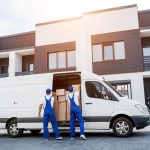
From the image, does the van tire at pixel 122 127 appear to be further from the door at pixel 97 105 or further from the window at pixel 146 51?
the window at pixel 146 51

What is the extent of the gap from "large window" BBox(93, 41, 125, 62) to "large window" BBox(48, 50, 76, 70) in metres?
1.89

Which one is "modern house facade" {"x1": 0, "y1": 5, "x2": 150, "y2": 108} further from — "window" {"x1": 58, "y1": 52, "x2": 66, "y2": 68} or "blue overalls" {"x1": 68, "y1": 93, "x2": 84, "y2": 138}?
"blue overalls" {"x1": 68, "y1": 93, "x2": 84, "y2": 138}

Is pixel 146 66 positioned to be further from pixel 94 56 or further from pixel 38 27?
pixel 38 27

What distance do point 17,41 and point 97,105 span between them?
17213 mm

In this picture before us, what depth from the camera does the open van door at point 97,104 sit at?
9234 millimetres

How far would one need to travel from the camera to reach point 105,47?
19.9 metres

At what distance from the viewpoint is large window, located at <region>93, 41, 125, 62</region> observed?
63.5 feet

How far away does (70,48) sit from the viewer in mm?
20797

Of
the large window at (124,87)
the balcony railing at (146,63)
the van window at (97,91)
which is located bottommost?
the van window at (97,91)

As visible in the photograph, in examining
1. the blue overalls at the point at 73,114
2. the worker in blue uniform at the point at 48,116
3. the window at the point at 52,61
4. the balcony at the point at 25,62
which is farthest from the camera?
the balcony at the point at 25,62

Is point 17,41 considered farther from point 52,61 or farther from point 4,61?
point 52,61

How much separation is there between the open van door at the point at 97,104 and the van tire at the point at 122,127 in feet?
1.01

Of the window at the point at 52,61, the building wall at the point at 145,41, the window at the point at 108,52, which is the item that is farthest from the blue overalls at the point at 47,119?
the building wall at the point at 145,41

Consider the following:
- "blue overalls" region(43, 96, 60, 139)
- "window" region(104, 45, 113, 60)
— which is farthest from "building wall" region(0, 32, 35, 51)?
"blue overalls" region(43, 96, 60, 139)
